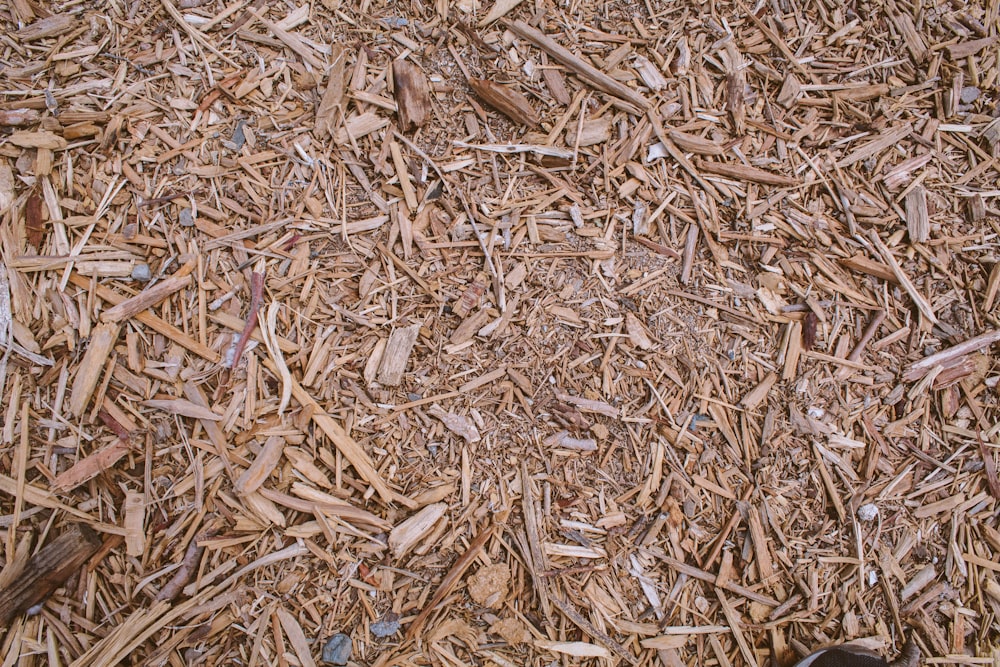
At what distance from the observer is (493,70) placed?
2.00m

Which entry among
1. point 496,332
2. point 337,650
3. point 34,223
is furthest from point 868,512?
point 34,223

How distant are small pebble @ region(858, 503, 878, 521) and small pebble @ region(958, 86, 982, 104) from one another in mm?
1550

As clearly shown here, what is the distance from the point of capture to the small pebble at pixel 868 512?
193 centimetres

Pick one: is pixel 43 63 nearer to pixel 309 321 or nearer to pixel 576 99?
pixel 309 321

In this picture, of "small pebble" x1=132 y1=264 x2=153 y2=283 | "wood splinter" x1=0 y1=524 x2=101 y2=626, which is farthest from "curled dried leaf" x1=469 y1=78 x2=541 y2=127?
"wood splinter" x1=0 y1=524 x2=101 y2=626

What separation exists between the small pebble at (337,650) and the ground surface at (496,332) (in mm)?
31

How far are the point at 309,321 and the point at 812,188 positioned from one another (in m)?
1.82

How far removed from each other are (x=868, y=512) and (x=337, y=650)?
5.85ft

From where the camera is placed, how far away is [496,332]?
1876 mm

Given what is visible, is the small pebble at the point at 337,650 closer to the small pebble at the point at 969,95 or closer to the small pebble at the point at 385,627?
the small pebble at the point at 385,627

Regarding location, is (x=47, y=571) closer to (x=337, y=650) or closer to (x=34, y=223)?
(x=337, y=650)

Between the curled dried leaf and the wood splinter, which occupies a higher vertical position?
the curled dried leaf

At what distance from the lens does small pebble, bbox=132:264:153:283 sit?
1.81 metres

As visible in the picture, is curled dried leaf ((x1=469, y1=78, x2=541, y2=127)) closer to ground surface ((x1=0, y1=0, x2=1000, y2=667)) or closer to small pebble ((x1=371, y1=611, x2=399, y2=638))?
ground surface ((x1=0, y1=0, x2=1000, y2=667))
